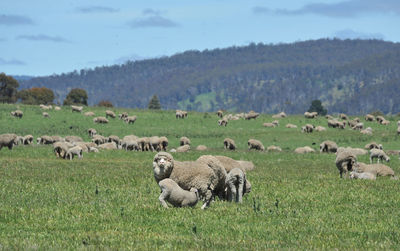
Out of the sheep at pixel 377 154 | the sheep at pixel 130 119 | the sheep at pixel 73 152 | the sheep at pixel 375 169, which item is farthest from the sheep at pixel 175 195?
the sheep at pixel 130 119

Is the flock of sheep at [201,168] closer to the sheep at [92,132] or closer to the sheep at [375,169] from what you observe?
the sheep at [375,169]

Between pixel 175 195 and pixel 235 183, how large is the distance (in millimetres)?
2624

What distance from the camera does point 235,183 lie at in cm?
1908

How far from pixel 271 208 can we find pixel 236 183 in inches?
61.3

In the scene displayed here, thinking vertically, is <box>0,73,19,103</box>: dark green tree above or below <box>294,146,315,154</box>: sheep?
above

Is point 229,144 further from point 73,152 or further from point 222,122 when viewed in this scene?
point 222,122

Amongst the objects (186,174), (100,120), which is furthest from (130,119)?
(186,174)

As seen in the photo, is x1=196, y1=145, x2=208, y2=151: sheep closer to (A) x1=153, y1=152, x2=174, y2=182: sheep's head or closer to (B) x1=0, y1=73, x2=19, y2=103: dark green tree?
(A) x1=153, y1=152, x2=174, y2=182: sheep's head

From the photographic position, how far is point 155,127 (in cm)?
7188

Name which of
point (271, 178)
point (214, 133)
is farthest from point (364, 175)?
point (214, 133)

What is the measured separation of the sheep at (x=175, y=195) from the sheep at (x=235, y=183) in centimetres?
158

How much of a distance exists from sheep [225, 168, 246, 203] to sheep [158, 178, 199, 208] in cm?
158

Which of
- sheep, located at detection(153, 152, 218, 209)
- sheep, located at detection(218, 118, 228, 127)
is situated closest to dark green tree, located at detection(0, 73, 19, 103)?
sheep, located at detection(218, 118, 228, 127)

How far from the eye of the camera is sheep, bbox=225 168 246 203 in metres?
18.8
